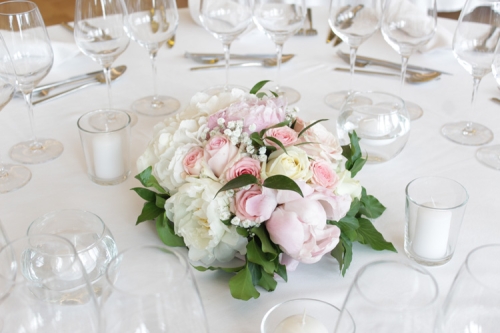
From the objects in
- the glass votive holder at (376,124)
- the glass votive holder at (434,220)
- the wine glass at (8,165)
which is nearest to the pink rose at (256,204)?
the glass votive holder at (434,220)

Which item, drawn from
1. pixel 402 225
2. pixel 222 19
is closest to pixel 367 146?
pixel 402 225

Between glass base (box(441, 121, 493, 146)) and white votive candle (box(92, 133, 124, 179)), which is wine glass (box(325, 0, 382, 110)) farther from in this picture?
white votive candle (box(92, 133, 124, 179))

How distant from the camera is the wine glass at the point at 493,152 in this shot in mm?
1044

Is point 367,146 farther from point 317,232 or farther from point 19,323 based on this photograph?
point 19,323

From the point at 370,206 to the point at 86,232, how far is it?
0.42 meters

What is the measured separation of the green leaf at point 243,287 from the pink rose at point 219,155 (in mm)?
144

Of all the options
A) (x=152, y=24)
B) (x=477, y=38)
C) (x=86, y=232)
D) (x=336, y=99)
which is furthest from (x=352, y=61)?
(x=86, y=232)

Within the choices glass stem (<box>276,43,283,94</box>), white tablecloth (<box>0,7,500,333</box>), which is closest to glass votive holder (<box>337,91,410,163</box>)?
white tablecloth (<box>0,7,500,333</box>)

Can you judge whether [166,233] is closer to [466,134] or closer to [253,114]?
[253,114]

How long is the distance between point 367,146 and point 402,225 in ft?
0.64

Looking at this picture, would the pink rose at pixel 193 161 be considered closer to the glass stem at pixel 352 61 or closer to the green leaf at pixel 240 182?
the green leaf at pixel 240 182

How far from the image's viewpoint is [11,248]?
531 millimetres

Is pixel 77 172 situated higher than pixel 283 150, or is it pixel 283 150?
pixel 283 150

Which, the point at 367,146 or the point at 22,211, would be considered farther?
the point at 367,146
